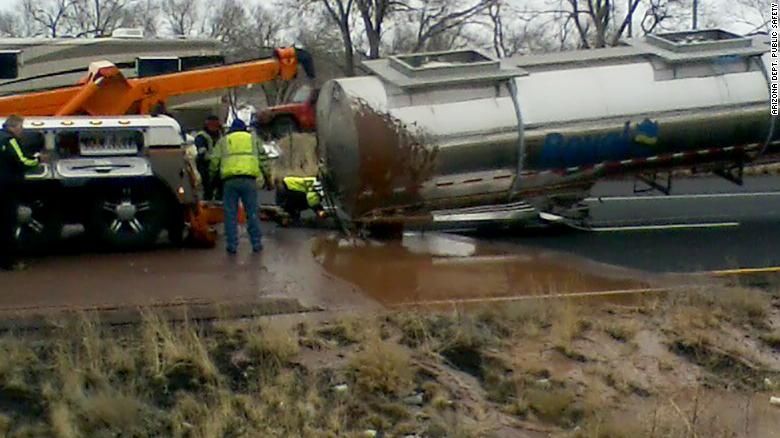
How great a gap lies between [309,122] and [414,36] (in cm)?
1906

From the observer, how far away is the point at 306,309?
10148 millimetres

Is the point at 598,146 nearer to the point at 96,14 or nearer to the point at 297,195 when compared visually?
the point at 297,195

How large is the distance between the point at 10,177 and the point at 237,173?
2359 mm

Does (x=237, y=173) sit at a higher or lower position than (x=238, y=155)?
lower

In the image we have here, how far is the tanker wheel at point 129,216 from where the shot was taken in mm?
12789

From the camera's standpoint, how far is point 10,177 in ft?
38.5

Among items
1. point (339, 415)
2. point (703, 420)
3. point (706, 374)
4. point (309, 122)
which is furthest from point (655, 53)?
point (309, 122)

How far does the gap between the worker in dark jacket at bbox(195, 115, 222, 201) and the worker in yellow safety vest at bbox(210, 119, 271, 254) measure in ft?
4.52

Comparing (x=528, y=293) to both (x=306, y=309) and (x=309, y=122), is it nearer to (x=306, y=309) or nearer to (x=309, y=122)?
(x=306, y=309)

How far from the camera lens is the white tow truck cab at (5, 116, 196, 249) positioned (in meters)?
12.2

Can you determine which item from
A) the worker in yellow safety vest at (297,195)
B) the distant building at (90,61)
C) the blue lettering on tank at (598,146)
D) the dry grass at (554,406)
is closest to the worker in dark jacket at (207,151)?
the worker in yellow safety vest at (297,195)

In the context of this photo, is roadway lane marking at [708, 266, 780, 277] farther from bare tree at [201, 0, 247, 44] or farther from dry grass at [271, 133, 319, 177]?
bare tree at [201, 0, 247, 44]

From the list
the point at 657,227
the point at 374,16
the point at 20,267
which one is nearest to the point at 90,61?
the point at 20,267

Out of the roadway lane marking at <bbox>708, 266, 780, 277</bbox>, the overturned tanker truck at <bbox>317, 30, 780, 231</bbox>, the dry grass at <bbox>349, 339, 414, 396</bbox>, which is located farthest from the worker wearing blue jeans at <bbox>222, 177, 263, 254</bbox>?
the roadway lane marking at <bbox>708, 266, 780, 277</bbox>
